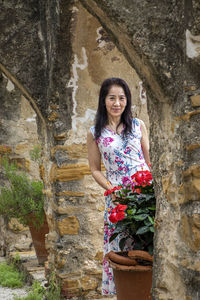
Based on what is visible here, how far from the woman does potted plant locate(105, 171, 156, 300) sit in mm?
433

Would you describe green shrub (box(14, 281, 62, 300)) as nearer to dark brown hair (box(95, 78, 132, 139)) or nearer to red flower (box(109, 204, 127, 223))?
dark brown hair (box(95, 78, 132, 139))

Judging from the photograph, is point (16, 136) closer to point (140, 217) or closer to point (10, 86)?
point (10, 86)

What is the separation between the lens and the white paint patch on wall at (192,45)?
197 cm

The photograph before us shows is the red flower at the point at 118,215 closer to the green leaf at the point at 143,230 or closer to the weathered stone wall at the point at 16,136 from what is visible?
the green leaf at the point at 143,230

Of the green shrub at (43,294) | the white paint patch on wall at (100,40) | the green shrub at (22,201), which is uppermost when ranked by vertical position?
the white paint patch on wall at (100,40)

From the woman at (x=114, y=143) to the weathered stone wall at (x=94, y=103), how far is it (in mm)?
798

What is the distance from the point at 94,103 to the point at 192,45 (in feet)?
7.71

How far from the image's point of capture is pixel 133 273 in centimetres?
249

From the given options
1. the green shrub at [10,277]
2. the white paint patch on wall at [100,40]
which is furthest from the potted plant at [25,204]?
the white paint patch on wall at [100,40]

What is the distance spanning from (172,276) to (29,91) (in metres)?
2.58

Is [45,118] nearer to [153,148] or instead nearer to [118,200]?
[118,200]

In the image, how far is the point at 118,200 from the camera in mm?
2723

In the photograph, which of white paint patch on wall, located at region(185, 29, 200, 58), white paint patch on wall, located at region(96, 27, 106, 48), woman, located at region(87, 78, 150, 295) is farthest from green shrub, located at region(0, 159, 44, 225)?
white paint patch on wall, located at region(185, 29, 200, 58)

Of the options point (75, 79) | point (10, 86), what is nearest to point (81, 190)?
point (75, 79)
